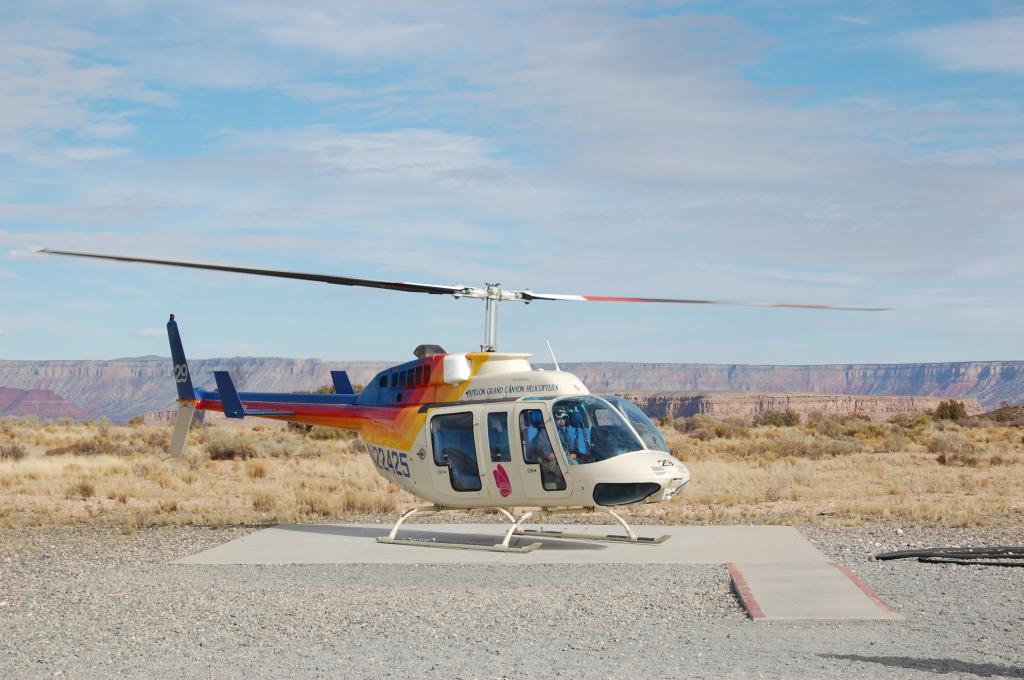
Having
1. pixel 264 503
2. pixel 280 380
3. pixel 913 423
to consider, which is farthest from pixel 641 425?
pixel 280 380

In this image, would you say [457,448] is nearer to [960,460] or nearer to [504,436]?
[504,436]

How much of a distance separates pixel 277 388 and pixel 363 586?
179486 millimetres

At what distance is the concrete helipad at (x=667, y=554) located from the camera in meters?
11.8

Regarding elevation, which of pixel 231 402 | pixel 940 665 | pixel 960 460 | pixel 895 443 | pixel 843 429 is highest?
pixel 231 402

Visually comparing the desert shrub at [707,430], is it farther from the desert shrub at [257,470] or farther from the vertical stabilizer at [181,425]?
the vertical stabilizer at [181,425]

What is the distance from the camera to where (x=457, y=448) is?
16.4 meters

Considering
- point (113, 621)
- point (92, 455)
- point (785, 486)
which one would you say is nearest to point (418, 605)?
point (113, 621)

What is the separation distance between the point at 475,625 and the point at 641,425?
4937mm

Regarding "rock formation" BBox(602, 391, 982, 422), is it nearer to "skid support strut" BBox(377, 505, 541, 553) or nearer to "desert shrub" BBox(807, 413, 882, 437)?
"desert shrub" BBox(807, 413, 882, 437)

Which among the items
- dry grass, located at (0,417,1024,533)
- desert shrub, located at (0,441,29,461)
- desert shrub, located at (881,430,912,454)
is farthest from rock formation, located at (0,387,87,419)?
desert shrub, located at (881,430,912,454)

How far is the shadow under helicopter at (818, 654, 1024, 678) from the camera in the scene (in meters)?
9.00

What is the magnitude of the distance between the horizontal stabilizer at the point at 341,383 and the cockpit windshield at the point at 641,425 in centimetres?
579

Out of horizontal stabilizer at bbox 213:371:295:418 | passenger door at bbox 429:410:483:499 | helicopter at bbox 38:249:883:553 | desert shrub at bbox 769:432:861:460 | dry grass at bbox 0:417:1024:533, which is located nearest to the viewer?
helicopter at bbox 38:249:883:553

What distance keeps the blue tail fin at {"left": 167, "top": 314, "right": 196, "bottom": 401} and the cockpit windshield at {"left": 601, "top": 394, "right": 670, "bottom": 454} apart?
8.43 metres
